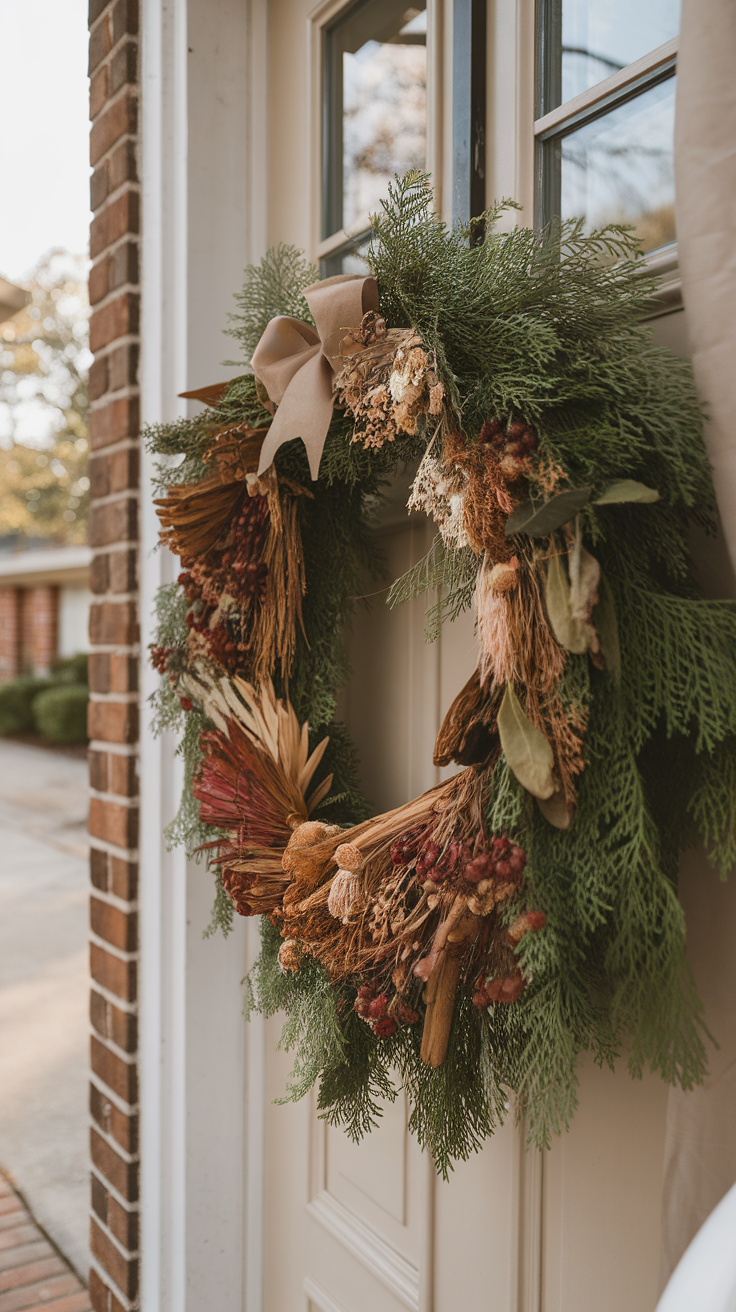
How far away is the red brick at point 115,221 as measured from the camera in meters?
1.38

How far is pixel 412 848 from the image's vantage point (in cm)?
76

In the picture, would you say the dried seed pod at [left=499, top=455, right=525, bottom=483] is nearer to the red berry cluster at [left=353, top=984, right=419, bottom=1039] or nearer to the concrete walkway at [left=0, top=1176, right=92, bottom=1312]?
the red berry cluster at [left=353, top=984, right=419, bottom=1039]

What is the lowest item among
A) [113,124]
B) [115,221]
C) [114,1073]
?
[114,1073]

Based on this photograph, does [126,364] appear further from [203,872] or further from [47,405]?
[47,405]

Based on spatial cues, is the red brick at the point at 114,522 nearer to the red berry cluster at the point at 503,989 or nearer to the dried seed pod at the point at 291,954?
the dried seed pod at the point at 291,954

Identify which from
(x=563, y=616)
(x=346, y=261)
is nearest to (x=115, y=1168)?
(x=563, y=616)

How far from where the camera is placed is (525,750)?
0.62 m

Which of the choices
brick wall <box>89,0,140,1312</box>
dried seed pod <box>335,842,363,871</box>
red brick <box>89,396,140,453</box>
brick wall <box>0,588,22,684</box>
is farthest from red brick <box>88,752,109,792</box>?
brick wall <box>0,588,22,684</box>

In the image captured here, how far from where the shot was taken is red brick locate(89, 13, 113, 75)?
1.41m

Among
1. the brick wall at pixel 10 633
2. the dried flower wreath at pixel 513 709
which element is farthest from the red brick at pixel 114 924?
the brick wall at pixel 10 633

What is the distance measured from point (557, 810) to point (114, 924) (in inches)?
42.1

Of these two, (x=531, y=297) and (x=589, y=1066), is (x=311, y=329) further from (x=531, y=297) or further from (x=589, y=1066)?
(x=589, y=1066)

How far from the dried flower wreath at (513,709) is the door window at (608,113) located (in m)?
0.08

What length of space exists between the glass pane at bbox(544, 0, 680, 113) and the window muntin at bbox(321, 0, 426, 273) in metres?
0.25
